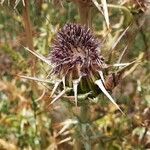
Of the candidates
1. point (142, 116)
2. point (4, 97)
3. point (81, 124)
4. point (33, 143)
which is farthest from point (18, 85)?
point (81, 124)

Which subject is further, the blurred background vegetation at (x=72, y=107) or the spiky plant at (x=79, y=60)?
the blurred background vegetation at (x=72, y=107)

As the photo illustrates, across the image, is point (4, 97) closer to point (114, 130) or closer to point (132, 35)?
point (114, 130)

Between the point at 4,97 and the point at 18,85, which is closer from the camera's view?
the point at 4,97

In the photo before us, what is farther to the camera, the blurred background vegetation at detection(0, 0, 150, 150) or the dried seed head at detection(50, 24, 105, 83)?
the blurred background vegetation at detection(0, 0, 150, 150)

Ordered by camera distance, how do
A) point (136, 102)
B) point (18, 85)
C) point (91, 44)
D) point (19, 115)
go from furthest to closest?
1. point (18, 85)
2. point (136, 102)
3. point (19, 115)
4. point (91, 44)

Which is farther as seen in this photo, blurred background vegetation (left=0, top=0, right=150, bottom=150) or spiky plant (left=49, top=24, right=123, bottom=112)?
blurred background vegetation (left=0, top=0, right=150, bottom=150)

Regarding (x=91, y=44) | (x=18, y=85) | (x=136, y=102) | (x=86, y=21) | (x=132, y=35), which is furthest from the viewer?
(x=18, y=85)
